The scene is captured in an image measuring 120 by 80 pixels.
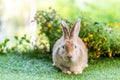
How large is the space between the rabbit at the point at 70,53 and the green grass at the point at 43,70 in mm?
64

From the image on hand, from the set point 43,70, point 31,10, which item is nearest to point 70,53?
point 43,70

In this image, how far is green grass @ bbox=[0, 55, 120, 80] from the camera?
3426 mm

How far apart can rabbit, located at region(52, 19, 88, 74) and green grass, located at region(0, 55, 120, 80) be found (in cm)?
Answer: 6

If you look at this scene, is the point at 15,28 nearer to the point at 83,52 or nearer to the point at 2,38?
the point at 2,38

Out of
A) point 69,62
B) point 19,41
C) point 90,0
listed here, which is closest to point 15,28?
point 19,41

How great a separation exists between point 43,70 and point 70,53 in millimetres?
396

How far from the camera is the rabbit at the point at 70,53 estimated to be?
341 centimetres

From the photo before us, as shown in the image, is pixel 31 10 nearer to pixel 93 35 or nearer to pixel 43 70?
pixel 93 35

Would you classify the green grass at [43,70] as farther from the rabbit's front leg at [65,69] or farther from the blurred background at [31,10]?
the blurred background at [31,10]

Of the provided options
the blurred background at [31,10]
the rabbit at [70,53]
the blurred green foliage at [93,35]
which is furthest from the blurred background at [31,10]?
the rabbit at [70,53]

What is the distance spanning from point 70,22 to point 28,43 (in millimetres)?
638

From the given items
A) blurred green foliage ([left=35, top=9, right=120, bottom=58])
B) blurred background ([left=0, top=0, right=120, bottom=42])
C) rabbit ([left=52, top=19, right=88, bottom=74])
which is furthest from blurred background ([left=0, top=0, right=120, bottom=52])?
rabbit ([left=52, top=19, right=88, bottom=74])

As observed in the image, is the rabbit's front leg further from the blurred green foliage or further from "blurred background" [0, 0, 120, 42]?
"blurred background" [0, 0, 120, 42]

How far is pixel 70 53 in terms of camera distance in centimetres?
338
